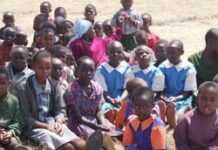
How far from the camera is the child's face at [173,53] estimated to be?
6828 mm

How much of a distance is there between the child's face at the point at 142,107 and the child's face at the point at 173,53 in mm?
1747

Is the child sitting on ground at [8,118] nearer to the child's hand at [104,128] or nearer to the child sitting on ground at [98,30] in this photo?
the child's hand at [104,128]

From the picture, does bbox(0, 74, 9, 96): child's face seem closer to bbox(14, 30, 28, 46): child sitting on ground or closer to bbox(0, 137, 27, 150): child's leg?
bbox(0, 137, 27, 150): child's leg

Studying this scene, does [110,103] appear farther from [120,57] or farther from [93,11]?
[93,11]

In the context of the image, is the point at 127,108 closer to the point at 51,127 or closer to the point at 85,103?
the point at 85,103

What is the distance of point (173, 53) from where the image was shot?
689 cm

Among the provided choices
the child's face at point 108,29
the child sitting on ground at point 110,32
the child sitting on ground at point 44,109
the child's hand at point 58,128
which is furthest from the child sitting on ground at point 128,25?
the child's hand at point 58,128

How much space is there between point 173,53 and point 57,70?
1407mm

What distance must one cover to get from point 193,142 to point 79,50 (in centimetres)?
308

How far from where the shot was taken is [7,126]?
225 inches

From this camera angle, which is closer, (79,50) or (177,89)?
(177,89)

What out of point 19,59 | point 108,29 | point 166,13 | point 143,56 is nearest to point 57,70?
point 19,59

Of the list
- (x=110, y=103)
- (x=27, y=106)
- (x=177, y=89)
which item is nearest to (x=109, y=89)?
(x=110, y=103)

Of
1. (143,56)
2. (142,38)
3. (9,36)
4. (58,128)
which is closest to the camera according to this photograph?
(58,128)
